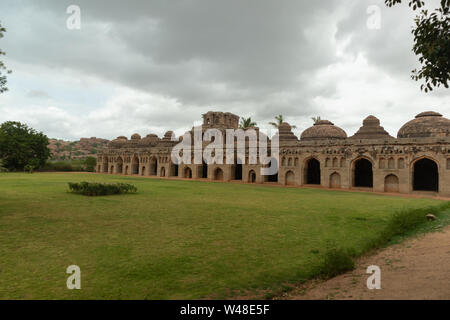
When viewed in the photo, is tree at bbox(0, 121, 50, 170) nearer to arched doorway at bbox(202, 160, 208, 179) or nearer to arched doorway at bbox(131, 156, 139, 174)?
arched doorway at bbox(131, 156, 139, 174)

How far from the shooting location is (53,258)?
6324 millimetres

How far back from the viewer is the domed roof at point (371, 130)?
34031 mm

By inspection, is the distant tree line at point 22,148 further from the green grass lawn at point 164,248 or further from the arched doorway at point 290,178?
the green grass lawn at point 164,248

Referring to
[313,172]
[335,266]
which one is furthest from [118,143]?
[335,266]

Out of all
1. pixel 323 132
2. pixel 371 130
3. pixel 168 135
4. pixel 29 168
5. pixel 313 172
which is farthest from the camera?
pixel 168 135

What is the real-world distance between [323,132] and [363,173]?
7.35 meters

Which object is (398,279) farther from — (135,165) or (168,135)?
(168,135)

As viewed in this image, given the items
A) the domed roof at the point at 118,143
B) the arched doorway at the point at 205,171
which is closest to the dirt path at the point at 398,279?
the arched doorway at the point at 205,171

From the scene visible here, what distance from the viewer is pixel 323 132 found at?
36781mm

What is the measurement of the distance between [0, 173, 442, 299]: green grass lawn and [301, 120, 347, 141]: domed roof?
989 inches
